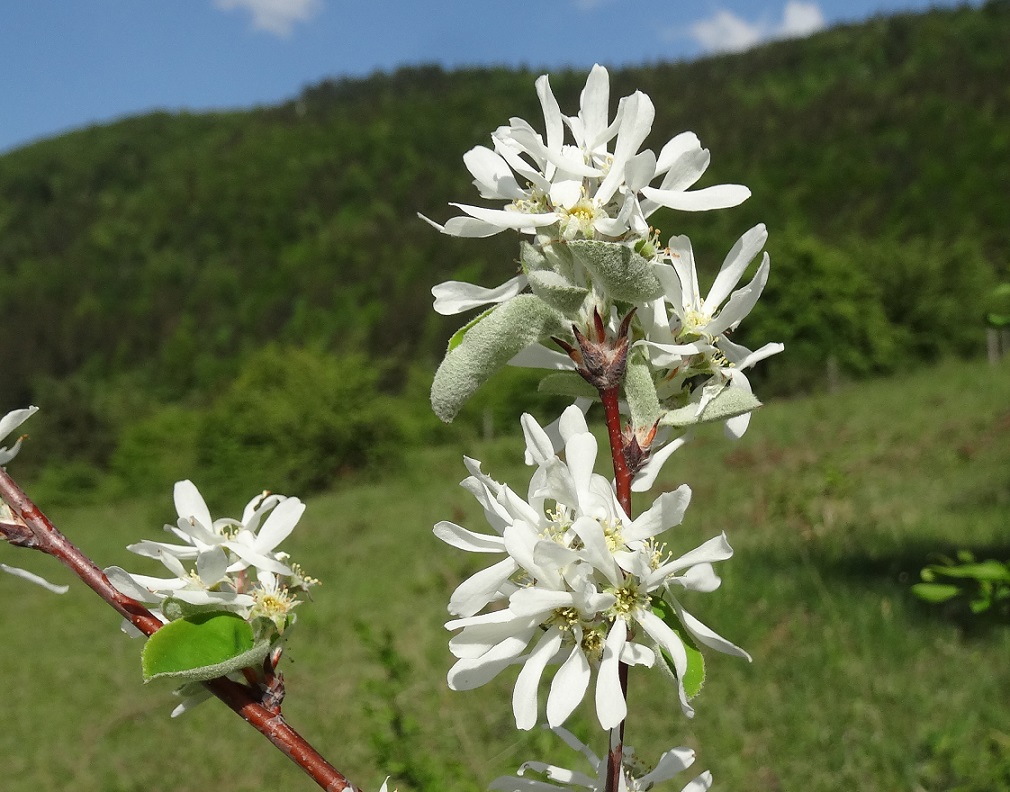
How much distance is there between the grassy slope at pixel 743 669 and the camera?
300 centimetres

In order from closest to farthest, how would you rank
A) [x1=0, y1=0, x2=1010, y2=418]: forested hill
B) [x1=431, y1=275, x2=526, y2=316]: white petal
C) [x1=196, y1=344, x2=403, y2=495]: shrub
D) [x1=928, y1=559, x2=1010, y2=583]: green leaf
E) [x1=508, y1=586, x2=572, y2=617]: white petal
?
1. [x1=508, y1=586, x2=572, y2=617]: white petal
2. [x1=431, y1=275, x2=526, y2=316]: white petal
3. [x1=928, y1=559, x2=1010, y2=583]: green leaf
4. [x1=196, y1=344, x2=403, y2=495]: shrub
5. [x1=0, y1=0, x2=1010, y2=418]: forested hill

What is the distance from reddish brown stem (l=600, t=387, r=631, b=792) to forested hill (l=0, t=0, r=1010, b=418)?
19.8 m

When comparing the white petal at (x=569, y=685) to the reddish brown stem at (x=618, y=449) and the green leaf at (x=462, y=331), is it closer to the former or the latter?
the reddish brown stem at (x=618, y=449)

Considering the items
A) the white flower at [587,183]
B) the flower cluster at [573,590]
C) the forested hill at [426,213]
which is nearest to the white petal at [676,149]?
the white flower at [587,183]

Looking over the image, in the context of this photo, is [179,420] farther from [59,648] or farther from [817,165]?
[817,165]

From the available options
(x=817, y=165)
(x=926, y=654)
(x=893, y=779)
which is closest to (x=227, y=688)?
(x=893, y=779)

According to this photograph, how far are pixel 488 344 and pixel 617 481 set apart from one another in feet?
0.49

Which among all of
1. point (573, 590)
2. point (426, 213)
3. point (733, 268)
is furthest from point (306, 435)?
point (426, 213)

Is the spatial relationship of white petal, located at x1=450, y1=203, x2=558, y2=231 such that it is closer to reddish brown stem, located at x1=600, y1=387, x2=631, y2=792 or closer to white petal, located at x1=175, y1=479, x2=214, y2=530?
reddish brown stem, located at x1=600, y1=387, x2=631, y2=792

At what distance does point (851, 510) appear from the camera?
5.69 meters

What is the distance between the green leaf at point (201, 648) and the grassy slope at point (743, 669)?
4.68 ft

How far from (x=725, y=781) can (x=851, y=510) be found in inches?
123

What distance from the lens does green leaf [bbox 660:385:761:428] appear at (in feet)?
2.10

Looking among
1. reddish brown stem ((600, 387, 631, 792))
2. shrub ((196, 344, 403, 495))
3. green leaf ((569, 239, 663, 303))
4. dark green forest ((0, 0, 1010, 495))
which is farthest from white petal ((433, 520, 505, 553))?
shrub ((196, 344, 403, 495))
